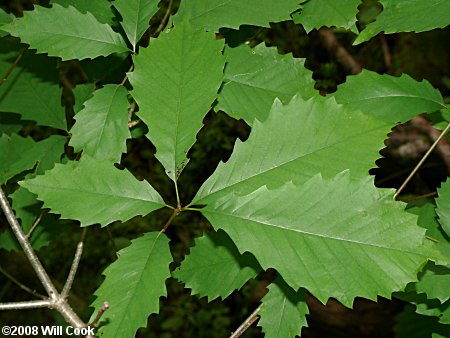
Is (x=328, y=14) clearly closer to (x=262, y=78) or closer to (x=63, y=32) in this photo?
(x=262, y=78)

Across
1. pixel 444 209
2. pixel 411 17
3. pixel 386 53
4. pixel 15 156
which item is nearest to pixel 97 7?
pixel 15 156

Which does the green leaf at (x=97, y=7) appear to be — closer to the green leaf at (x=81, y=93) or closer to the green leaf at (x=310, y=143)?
the green leaf at (x=81, y=93)

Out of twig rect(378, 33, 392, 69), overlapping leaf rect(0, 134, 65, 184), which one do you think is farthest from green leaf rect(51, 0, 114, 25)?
twig rect(378, 33, 392, 69)

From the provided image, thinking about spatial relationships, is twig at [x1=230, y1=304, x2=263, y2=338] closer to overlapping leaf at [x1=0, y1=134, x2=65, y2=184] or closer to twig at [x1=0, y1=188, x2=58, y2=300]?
twig at [x1=0, y1=188, x2=58, y2=300]

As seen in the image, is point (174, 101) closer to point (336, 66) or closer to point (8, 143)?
point (8, 143)

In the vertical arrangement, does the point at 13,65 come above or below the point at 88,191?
above

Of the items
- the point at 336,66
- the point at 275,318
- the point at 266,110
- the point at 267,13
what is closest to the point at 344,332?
the point at 336,66

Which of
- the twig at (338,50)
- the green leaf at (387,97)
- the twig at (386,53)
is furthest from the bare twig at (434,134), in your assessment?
the green leaf at (387,97)
